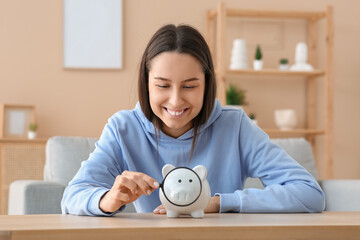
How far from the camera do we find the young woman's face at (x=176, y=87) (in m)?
1.32

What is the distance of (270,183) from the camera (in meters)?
1.50

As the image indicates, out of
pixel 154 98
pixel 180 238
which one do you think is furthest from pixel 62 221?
pixel 154 98

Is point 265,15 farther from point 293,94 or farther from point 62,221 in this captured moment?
point 62,221

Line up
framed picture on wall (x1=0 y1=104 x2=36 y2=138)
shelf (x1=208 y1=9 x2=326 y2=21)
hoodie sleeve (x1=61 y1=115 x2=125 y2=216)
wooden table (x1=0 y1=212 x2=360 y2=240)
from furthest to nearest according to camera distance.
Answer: shelf (x1=208 y1=9 x2=326 y2=21) → framed picture on wall (x1=0 y1=104 x2=36 y2=138) → hoodie sleeve (x1=61 y1=115 x2=125 y2=216) → wooden table (x1=0 y1=212 x2=360 y2=240)

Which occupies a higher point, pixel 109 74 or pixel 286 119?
pixel 109 74

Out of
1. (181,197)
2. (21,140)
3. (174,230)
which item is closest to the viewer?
(174,230)

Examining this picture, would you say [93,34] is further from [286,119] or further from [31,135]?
[286,119]

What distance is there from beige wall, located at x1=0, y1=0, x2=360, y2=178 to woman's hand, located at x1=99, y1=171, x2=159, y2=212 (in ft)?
9.05

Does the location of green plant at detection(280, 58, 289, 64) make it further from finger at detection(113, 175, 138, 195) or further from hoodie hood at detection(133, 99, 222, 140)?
finger at detection(113, 175, 138, 195)

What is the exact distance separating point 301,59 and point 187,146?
8.70 feet

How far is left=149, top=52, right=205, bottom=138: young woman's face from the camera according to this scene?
4.33ft

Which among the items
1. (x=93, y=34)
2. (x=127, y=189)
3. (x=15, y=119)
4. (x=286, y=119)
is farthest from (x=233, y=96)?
(x=127, y=189)

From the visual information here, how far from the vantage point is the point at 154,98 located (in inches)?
54.8

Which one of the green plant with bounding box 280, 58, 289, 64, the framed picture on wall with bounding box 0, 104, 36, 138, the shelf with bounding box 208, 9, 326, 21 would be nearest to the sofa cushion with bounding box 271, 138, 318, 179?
the green plant with bounding box 280, 58, 289, 64
